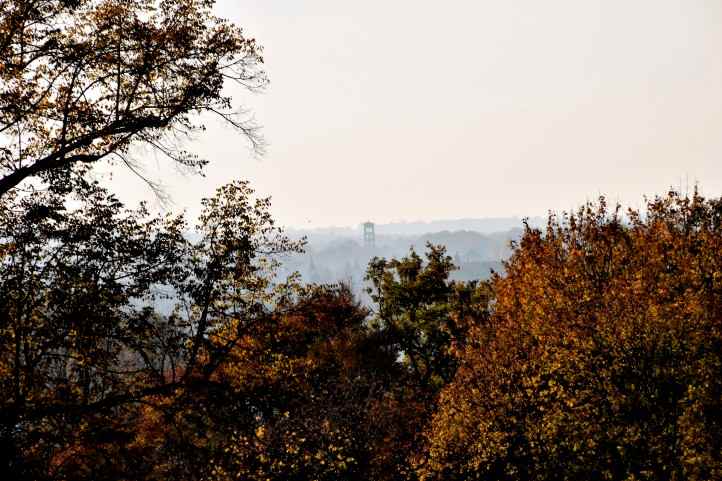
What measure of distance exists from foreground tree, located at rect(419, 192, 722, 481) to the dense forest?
3.8 inches

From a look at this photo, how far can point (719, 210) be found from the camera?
106 feet

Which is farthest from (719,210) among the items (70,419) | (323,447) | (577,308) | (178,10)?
(70,419)

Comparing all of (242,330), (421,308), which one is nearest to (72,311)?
(242,330)

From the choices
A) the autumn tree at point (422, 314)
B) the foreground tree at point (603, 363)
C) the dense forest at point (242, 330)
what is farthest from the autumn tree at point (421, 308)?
the foreground tree at point (603, 363)

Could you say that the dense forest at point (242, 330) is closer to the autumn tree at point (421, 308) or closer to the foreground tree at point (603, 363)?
the foreground tree at point (603, 363)

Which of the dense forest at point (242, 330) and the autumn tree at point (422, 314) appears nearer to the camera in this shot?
the dense forest at point (242, 330)

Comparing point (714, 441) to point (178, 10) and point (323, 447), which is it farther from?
point (178, 10)

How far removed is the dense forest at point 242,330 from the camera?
40.7 ft

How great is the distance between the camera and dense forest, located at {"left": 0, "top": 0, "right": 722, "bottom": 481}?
12414mm

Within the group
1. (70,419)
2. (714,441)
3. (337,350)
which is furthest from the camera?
(337,350)

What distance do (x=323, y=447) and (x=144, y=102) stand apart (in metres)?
17.9

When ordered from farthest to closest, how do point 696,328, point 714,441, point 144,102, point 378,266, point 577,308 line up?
point 378,266 < point 577,308 < point 696,328 < point 714,441 < point 144,102

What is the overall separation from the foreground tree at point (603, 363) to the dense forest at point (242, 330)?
10 centimetres

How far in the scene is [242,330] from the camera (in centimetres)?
1920
